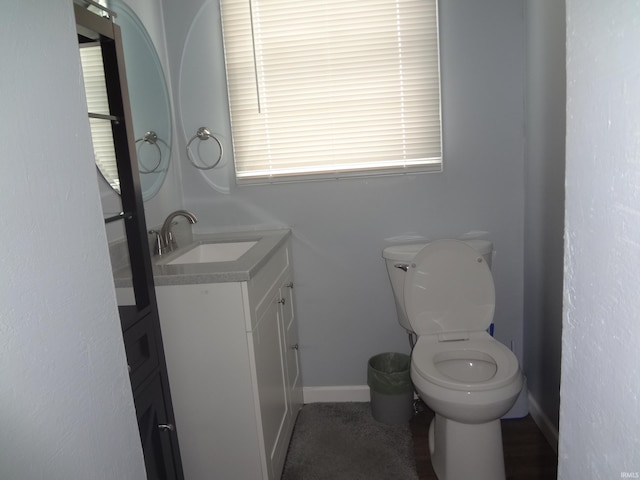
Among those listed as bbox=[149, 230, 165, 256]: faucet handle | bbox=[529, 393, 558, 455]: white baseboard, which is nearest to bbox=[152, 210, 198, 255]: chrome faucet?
bbox=[149, 230, 165, 256]: faucet handle

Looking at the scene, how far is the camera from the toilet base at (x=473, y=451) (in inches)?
68.9

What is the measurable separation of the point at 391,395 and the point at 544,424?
27.6 inches

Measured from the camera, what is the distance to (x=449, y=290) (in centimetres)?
205

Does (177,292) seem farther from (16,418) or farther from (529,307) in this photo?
(529,307)

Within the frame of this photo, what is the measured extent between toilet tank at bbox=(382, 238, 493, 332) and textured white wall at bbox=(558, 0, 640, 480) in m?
1.48

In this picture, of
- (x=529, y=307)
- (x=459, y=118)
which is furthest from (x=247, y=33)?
(x=529, y=307)

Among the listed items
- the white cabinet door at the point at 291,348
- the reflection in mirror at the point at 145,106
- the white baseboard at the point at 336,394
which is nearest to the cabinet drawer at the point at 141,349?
the reflection in mirror at the point at 145,106

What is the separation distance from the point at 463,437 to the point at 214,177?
5.46ft

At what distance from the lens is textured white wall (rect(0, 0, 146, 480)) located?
61 centimetres

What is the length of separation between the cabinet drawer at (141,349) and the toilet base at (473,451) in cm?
116

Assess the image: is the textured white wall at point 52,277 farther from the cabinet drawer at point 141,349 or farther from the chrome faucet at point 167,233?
the chrome faucet at point 167,233

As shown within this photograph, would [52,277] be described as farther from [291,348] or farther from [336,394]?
[336,394]

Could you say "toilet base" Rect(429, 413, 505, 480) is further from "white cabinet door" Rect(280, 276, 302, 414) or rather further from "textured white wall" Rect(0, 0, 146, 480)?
"textured white wall" Rect(0, 0, 146, 480)

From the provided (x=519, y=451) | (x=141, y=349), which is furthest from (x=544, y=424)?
(x=141, y=349)
